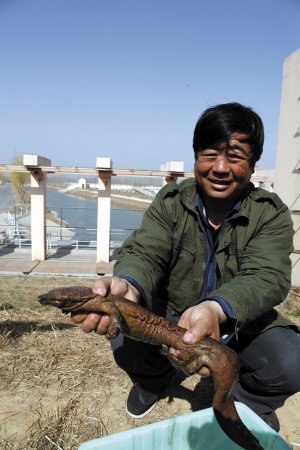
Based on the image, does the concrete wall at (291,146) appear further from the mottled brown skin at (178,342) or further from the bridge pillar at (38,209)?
the bridge pillar at (38,209)

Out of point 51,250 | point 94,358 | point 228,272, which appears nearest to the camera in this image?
point 228,272

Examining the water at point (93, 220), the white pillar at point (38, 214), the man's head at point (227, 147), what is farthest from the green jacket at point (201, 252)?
the water at point (93, 220)

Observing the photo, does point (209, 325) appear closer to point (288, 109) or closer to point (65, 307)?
point (65, 307)

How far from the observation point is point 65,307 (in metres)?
1.67

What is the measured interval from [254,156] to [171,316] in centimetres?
153

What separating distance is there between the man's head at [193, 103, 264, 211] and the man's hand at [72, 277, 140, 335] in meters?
0.98

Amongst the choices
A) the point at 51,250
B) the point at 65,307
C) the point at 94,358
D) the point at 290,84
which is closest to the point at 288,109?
the point at 290,84

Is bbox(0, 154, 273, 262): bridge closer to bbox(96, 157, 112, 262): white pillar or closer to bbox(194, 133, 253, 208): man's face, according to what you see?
bbox(96, 157, 112, 262): white pillar

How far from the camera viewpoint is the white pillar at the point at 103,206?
1634cm

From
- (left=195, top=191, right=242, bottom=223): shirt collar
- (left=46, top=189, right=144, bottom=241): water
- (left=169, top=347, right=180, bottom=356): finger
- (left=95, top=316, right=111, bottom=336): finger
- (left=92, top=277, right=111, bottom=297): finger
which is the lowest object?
(left=46, top=189, right=144, bottom=241): water

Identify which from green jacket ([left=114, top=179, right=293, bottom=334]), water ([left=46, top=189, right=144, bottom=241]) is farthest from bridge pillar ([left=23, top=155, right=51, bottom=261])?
green jacket ([left=114, top=179, right=293, bottom=334])

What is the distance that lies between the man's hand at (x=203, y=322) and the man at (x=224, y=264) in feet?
0.05

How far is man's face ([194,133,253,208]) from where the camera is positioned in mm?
2348

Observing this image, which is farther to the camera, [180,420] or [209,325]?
[180,420]
